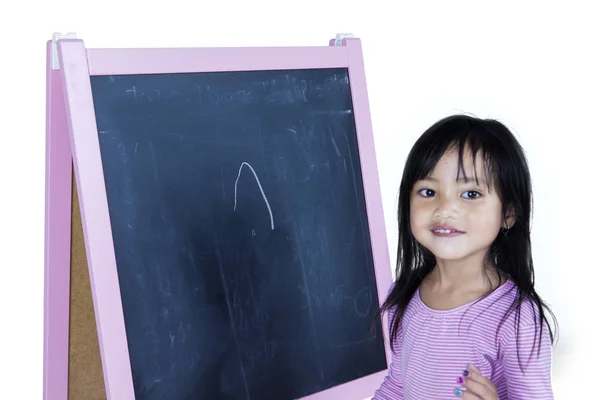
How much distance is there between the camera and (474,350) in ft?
6.51

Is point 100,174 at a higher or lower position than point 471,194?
higher

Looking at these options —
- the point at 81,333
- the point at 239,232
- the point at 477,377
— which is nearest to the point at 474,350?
the point at 477,377

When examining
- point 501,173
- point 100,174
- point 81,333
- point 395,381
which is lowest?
point 395,381

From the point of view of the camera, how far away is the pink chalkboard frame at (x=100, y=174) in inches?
83.8

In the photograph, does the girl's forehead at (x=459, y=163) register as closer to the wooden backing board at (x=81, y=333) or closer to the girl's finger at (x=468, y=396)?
the girl's finger at (x=468, y=396)

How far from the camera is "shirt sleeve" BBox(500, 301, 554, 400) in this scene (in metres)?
1.89

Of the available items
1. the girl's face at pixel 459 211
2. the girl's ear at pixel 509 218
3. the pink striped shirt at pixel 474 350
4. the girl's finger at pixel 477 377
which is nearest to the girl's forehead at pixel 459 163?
the girl's face at pixel 459 211

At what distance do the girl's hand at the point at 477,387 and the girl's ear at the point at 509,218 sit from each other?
375 millimetres

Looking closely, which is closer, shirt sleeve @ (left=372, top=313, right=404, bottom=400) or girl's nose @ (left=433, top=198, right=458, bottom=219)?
girl's nose @ (left=433, top=198, right=458, bottom=219)

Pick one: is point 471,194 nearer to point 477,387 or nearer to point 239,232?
point 477,387

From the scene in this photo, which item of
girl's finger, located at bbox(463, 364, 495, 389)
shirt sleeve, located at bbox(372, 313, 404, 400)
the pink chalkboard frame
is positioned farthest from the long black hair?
the pink chalkboard frame

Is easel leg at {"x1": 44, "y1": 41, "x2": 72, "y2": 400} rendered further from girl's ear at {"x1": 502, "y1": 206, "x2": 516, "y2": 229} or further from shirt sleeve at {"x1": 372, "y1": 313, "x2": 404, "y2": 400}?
girl's ear at {"x1": 502, "y1": 206, "x2": 516, "y2": 229}

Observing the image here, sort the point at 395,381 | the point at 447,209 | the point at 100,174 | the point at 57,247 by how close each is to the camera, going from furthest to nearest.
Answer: the point at 57,247
the point at 395,381
the point at 100,174
the point at 447,209

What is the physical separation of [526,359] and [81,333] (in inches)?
52.0
